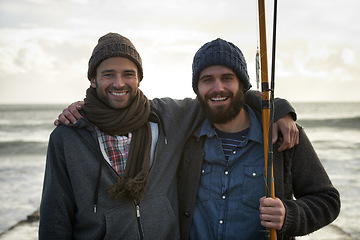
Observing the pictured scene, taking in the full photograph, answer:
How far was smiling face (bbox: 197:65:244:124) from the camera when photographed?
2.86m

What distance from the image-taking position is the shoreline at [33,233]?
507 cm

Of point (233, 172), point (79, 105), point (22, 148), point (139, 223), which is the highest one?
point (22, 148)

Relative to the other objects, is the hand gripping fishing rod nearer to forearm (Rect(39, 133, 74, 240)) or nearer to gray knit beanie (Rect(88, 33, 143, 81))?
gray knit beanie (Rect(88, 33, 143, 81))

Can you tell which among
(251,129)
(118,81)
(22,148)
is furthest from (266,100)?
(22,148)

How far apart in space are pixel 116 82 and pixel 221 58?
34.5 inches

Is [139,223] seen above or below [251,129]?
below

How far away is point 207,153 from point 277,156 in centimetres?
56

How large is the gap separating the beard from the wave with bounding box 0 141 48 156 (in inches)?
525

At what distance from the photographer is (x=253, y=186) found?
8.95 feet

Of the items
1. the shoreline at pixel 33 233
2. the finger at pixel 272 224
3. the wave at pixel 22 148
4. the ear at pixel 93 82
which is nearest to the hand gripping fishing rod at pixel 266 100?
the finger at pixel 272 224

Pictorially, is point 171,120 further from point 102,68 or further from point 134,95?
point 102,68

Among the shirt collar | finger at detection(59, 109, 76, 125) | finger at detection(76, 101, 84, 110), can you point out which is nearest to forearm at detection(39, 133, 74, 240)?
finger at detection(59, 109, 76, 125)

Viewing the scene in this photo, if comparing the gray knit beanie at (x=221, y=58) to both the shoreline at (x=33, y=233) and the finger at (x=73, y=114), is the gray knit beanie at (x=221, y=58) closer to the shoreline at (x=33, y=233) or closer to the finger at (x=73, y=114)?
the finger at (x=73, y=114)

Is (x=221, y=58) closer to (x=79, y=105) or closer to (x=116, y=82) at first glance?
(x=116, y=82)
